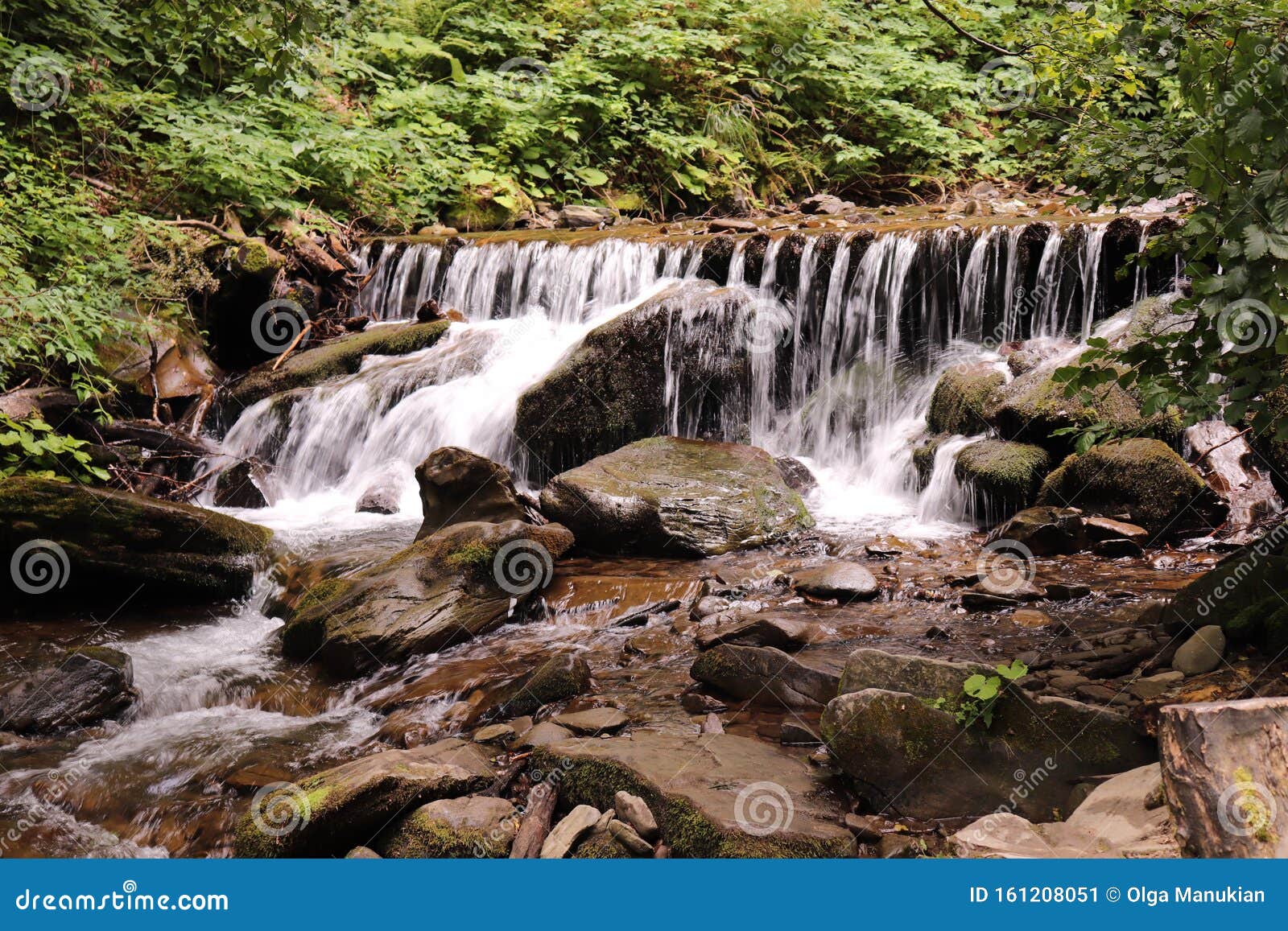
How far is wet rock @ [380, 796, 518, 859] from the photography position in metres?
3.15

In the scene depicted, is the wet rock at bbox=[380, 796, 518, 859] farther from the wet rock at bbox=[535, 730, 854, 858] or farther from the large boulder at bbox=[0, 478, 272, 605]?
the large boulder at bbox=[0, 478, 272, 605]

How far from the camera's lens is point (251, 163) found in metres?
11.4

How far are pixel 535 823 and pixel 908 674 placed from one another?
4.88 ft

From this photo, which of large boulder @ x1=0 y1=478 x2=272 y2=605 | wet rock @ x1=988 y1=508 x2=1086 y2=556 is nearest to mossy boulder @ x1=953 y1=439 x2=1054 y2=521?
wet rock @ x1=988 y1=508 x2=1086 y2=556

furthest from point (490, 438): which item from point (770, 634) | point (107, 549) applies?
point (770, 634)

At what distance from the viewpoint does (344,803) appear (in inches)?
127

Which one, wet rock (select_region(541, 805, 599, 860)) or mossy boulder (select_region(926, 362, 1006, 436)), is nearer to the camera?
wet rock (select_region(541, 805, 599, 860))

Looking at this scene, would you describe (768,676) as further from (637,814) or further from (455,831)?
(455,831)

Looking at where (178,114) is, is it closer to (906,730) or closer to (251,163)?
(251,163)

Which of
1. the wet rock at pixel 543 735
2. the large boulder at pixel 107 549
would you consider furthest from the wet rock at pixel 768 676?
the large boulder at pixel 107 549

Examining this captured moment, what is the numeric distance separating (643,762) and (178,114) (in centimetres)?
1135

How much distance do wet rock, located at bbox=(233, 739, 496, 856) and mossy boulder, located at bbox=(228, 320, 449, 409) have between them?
7234 mm

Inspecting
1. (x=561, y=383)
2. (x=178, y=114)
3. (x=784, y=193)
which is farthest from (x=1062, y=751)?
(x=784, y=193)

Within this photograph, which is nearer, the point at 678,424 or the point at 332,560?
the point at 332,560
